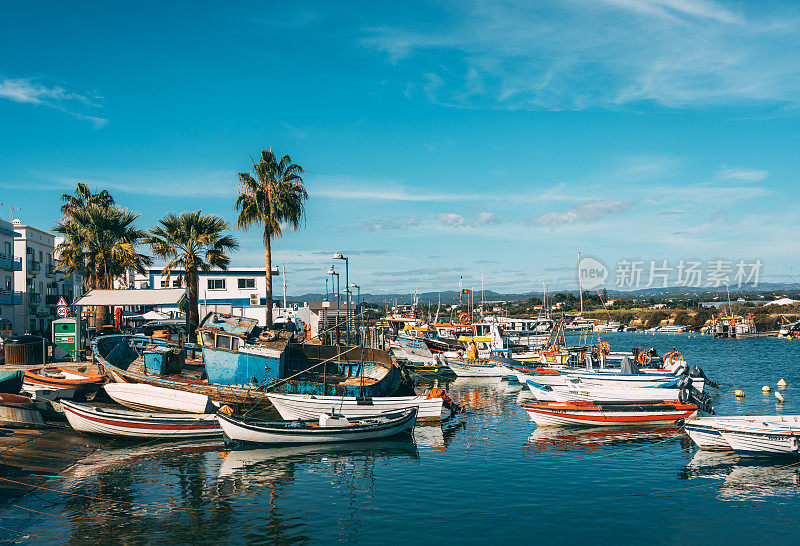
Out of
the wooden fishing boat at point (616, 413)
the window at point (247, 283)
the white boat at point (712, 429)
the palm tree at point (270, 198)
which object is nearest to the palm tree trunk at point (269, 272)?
the palm tree at point (270, 198)

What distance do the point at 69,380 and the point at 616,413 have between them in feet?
93.3

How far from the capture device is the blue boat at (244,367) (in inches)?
1135

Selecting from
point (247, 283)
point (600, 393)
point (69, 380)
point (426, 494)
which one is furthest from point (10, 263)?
point (600, 393)

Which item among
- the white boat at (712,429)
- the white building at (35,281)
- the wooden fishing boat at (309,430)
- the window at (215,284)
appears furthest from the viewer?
the window at (215,284)

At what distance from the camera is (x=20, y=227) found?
56719 millimetres

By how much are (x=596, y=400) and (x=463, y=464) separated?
37.8ft

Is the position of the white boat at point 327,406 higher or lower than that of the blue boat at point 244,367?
lower

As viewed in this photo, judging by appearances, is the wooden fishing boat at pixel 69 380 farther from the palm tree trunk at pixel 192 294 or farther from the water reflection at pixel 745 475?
the water reflection at pixel 745 475

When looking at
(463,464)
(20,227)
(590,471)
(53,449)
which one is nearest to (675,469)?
(590,471)

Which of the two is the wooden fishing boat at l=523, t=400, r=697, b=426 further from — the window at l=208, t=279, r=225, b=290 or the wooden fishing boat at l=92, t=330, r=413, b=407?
the window at l=208, t=279, r=225, b=290

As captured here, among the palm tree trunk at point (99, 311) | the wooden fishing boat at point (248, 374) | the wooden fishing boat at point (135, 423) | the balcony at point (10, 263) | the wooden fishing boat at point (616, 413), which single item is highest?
the balcony at point (10, 263)

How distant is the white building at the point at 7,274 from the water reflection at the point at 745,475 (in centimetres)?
5367

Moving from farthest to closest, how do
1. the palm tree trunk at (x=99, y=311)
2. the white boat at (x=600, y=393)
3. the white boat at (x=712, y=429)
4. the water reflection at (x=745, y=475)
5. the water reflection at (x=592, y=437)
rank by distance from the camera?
the palm tree trunk at (x=99, y=311) → the white boat at (x=600, y=393) → the water reflection at (x=592, y=437) → the white boat at (x=712, y=429) → the water reflection at (x=745, y=475)

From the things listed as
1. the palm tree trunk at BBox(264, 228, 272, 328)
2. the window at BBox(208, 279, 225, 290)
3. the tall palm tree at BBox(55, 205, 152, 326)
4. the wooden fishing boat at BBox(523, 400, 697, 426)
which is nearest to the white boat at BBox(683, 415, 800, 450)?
the wooden fishing boat at BBox(523, 400, 697, 426)
